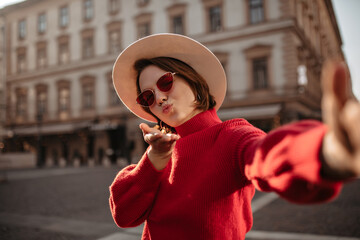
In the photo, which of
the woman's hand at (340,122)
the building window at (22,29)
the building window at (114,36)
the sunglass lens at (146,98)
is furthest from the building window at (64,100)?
the woman's hand at (340,122)

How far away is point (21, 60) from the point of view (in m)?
25.1

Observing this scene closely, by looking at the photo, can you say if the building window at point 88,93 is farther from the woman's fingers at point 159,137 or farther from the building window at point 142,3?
the woman's fingers at point 159,137

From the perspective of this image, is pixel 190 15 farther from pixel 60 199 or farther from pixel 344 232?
pixel 344 232

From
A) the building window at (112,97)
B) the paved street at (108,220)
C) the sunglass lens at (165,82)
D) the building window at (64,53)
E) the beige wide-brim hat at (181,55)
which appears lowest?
the paved street at (108,220)

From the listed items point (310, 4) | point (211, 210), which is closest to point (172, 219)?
point (211, 210)

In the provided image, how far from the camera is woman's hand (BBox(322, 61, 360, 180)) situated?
461mm

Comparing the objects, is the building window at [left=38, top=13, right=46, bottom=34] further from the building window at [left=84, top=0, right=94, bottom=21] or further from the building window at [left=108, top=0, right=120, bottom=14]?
the building window at [left=108, top=0, right=120, bottom=14]

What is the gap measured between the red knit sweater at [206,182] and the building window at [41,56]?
25.7 m

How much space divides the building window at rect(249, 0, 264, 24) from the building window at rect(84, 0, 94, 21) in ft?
40.2

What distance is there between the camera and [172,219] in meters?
1.01

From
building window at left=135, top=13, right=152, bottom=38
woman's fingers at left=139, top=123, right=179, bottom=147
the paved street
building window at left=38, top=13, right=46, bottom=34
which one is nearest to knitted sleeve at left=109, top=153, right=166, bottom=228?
woman's fingers at left=139, top=123, right=179, bottom=147

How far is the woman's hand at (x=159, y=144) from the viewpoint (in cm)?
85

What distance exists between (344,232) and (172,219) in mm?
3387

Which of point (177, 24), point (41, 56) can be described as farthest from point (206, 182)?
point (41, 56)
